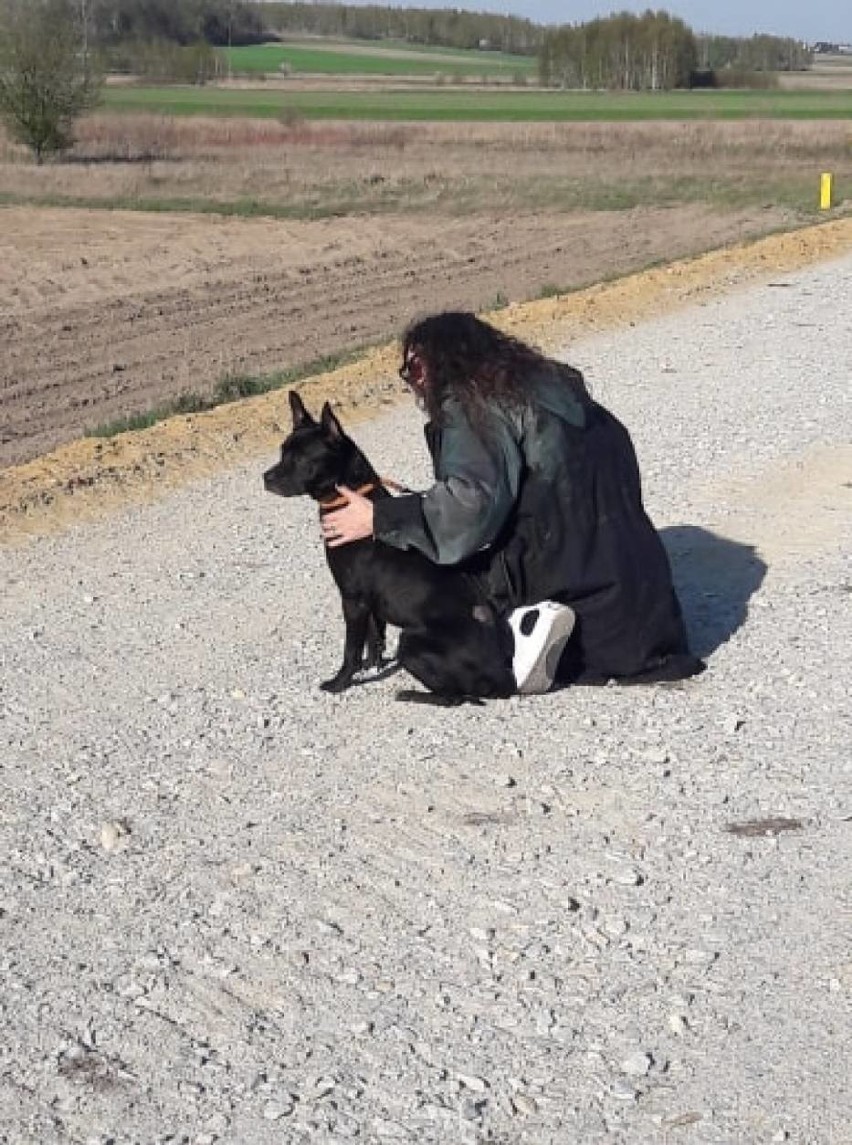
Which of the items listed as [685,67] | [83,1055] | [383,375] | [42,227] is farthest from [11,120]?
[685,67]

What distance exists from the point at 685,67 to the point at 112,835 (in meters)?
127

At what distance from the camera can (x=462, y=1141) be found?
12.8 ft

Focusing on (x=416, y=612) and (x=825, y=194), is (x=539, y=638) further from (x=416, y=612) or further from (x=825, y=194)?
(x=825, y=194)

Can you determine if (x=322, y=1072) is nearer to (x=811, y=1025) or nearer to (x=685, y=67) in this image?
(x=811, y=1025)

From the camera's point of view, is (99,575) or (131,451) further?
(131,451)

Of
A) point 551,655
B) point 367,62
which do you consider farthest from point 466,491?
point 367,62

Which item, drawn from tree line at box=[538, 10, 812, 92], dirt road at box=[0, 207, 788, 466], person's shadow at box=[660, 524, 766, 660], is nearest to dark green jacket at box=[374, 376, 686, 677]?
person's shadow at box=[660, 524, 766, 660]

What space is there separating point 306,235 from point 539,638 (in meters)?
29.1

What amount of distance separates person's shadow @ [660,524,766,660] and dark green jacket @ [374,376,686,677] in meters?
0.61

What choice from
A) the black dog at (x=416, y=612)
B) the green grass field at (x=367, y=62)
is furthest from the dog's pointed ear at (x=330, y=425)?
the green grass field at (x=367, y=62)

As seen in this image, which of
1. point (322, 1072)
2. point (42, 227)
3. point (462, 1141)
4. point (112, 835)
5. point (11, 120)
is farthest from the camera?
point (11, 120)

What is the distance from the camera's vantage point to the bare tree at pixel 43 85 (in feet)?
184

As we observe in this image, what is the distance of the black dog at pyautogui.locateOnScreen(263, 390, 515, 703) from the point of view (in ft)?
21.6

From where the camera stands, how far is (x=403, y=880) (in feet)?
16.9
